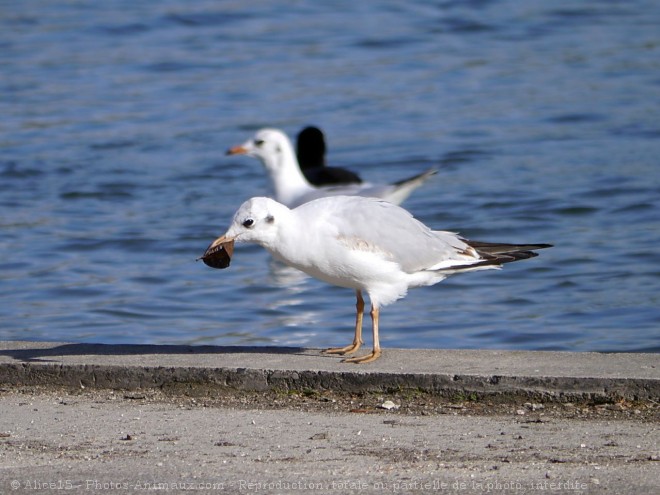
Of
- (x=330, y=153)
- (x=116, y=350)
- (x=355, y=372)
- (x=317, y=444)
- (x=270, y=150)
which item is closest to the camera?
(x=317, y=444)

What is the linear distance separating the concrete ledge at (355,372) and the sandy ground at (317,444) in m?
0.06

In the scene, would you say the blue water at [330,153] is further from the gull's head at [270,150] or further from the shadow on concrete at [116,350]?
the shadow on concrete at [116,350]

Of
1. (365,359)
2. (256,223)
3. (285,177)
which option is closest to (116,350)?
(256,223)

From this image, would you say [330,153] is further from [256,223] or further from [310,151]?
[256,223]

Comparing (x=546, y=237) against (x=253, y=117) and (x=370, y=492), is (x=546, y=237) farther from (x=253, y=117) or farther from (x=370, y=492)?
(x=370, y=492)

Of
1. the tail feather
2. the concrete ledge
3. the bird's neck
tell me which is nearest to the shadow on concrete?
the concrete ledge

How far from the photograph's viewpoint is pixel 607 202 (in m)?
12.6

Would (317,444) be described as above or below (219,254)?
below

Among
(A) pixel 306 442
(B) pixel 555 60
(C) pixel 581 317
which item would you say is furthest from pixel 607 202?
(A) pixel 306 442

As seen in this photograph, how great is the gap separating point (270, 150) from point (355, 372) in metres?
7.33

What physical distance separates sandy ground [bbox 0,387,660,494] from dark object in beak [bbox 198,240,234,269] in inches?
35.3

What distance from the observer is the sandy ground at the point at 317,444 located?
4422 mm

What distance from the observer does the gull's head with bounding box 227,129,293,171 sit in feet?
42.2

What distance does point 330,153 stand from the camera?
15.6m
